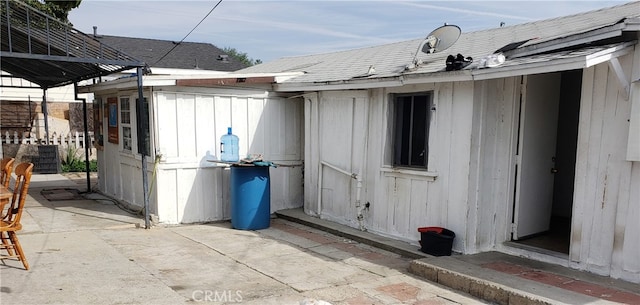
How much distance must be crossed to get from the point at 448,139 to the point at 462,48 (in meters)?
1.86

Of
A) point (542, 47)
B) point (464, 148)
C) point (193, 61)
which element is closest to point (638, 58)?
point (542, 47)

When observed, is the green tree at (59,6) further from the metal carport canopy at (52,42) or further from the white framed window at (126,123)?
the white framed window at (126,123)

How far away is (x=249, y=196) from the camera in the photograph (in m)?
7.45

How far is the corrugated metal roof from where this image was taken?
223 inches

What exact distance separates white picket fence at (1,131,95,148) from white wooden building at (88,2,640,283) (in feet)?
23.3

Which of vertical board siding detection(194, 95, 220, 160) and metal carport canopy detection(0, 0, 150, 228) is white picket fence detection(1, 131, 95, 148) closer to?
metal carport canopy detection(0, 0, 150, 228)

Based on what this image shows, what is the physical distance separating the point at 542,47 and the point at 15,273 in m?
6.38

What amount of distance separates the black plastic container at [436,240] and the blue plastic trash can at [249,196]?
2.85 metres

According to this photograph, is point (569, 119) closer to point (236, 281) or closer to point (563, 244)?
point (563, 244)

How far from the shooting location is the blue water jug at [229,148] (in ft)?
26.3

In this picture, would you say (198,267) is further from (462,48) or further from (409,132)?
(462,48)

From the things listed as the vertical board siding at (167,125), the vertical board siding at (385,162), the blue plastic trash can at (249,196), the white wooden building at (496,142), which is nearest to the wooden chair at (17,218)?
the vertical board siding at (167,125)

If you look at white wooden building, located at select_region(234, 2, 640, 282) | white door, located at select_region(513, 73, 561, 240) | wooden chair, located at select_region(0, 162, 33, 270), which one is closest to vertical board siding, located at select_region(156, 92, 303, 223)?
white wooden building, located at select_region(234, 2, 640, 282)

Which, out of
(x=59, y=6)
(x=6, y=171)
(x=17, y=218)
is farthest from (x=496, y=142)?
(x=59, y=6)
